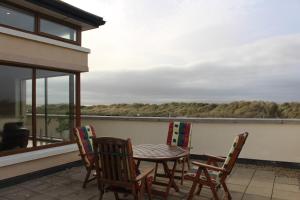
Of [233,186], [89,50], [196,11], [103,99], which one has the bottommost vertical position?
[233,186]

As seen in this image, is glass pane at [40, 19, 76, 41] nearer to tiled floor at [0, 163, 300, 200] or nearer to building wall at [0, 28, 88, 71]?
building wall at [0, 28, 88, 71]

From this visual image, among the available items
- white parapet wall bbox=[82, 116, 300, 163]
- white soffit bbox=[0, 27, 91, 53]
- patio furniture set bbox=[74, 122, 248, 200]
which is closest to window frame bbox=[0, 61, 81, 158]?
white soffit bbox=[0, 27, 91, 53]

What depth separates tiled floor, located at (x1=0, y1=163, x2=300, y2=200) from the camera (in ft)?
15.7

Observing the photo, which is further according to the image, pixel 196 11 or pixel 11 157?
pixel 196 11

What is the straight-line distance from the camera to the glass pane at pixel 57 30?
6118mm

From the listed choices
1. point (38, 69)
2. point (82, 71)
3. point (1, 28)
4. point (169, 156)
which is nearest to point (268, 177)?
point (169, 156)

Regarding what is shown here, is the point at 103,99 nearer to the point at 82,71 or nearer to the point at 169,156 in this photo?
the point at 82,71

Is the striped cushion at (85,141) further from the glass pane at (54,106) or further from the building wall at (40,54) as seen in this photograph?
the building wall at (40,54)

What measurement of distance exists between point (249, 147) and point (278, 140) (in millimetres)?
694

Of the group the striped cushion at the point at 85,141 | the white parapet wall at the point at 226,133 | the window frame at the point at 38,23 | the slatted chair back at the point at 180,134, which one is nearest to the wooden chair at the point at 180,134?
the slatted chair back at the point at 180,134

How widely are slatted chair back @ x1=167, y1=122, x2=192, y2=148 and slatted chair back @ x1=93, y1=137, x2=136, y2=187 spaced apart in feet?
8.74

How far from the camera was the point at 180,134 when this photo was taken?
21.3ft

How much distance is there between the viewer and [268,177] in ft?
19.8

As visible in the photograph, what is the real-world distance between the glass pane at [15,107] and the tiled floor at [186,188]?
2.86ft
